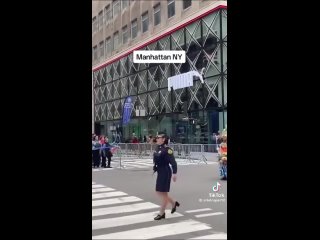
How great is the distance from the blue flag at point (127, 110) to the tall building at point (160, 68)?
47 millimetres

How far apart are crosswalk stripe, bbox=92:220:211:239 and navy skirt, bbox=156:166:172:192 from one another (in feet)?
2.10

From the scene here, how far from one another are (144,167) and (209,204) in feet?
3.41

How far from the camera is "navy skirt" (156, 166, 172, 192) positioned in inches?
174

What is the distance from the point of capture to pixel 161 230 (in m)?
4.95

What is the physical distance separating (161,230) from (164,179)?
0.85 metres

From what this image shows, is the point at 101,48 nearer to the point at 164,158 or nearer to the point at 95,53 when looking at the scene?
the point at 95,53

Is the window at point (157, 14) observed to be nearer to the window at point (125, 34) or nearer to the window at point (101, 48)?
the window at point (125, 34)

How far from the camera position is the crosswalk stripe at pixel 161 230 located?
4.74 m

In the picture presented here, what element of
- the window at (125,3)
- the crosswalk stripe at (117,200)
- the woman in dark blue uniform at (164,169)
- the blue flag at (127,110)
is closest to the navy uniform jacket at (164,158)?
the woman in dark blue uniform at (164,169)

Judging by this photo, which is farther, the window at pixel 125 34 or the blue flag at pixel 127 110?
the window at pixel 125 34
